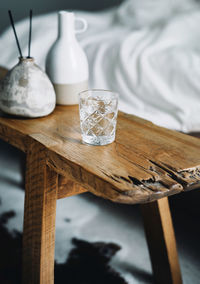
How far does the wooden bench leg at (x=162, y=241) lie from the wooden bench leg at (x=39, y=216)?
27 centimetres

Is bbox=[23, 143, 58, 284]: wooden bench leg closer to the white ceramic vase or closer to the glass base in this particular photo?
the glass base

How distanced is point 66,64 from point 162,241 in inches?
18.9

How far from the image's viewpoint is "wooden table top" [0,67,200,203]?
549 mm

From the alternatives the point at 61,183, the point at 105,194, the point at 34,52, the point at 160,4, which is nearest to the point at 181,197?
the point at 61,183

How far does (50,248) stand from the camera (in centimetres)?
72

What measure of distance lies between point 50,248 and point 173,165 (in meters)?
0.30

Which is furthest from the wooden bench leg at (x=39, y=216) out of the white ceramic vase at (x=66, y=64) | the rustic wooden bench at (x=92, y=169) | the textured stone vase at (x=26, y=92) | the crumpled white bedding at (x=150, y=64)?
the crumpled white bedding at (x=150, y=64)

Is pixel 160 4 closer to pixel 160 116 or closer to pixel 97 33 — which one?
pixel 97 33

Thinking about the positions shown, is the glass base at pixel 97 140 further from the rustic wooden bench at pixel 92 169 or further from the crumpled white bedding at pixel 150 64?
the crumpled white bedding at pixel 150 64

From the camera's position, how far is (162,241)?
2.89ft

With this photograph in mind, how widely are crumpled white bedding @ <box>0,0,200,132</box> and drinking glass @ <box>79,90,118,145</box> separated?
0.51m

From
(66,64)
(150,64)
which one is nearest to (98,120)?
(66,64)

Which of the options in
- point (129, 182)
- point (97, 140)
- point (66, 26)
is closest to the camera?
point (129, 182)

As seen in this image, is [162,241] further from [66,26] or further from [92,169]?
[66,26]
